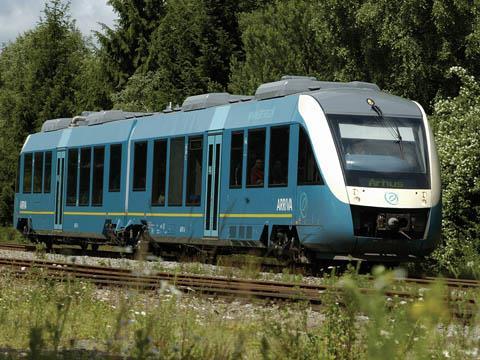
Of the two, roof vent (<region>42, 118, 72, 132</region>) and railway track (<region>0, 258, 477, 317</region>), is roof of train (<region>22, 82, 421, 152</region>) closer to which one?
roof vent (<region>42, 118, 72, 132</region>)

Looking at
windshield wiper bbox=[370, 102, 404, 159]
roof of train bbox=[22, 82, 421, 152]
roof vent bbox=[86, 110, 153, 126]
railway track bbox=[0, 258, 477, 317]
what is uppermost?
roof vent bbox=[86, 110, 153, 126]

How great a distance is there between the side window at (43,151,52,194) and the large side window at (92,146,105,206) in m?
2.85

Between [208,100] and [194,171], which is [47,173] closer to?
[208,100]

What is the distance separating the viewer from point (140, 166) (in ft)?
78.1

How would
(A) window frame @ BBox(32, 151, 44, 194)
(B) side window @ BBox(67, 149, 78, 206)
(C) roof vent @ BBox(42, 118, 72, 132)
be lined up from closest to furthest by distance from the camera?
(B) side window @ BBox(67, 149, 78, 206)
(A) window frame @ BBox(32, 151, 44, 194)
(C) roof vent @ BBox(42, 118, 72, 132)

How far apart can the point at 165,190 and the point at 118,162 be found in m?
2.85

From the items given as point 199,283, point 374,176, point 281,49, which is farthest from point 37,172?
point 281,49

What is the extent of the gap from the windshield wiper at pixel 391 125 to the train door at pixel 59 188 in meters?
11.9

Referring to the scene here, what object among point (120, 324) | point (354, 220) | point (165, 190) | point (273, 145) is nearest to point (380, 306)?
point (120, 324)

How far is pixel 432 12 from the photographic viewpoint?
30.9m

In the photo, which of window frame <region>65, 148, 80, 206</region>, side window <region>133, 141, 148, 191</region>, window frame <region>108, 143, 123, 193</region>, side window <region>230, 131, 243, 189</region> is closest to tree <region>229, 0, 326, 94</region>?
window frame <region>65, 148, 80, 206</region>

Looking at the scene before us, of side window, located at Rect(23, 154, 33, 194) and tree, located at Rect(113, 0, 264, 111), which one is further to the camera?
tree, located at Rect(113, 0, 264, 111)

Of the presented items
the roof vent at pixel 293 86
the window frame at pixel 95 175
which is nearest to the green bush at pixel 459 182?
the roof vent at pixel 293 86

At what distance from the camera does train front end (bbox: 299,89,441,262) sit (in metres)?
16.9
